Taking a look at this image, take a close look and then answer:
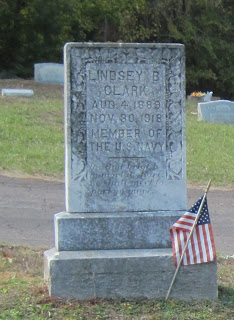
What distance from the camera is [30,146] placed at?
1335cm

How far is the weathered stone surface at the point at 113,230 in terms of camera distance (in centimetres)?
543

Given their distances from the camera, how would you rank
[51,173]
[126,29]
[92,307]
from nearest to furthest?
[92,307] < [51,173] < [126,29]

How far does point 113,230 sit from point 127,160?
566mm

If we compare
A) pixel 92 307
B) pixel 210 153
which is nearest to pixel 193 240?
pixel 92 307

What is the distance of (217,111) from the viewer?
17797 mm

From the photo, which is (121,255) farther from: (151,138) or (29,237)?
(29,237)

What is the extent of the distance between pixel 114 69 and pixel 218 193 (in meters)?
6.01

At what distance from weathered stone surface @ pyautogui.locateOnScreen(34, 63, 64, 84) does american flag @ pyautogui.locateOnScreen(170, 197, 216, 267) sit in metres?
17.3

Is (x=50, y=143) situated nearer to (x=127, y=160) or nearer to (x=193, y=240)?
(x=127, y=160)

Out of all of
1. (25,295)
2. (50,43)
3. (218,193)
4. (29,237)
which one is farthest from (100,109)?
(50,43)

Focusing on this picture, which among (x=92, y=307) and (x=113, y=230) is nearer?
(x=92, y=307)

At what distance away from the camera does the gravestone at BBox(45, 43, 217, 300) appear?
5398 millimetres

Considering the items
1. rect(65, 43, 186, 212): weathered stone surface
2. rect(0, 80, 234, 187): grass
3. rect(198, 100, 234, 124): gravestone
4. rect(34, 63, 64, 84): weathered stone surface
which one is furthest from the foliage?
rect(65, 43, 186, 212): weathered stone surface

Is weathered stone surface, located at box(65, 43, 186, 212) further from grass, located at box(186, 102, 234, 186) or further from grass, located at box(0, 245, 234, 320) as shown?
grass, located at box(186, 102, 234, 186)
